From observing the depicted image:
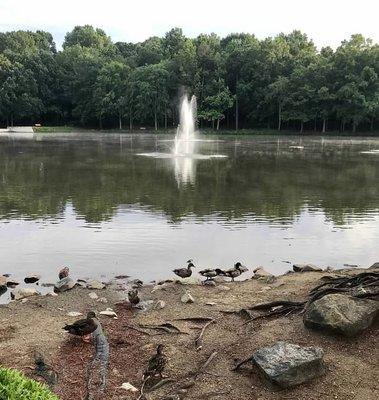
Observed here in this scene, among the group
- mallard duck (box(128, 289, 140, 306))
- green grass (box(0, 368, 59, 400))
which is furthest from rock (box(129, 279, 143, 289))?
green grass (box(0, 368, 59, 400))

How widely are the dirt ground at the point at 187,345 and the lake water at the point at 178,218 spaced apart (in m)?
1.80

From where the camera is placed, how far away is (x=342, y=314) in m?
6.59

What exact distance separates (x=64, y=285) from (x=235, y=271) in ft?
11.4

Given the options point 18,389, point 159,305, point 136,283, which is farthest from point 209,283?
point 18,389

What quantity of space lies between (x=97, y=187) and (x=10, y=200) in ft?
13.0

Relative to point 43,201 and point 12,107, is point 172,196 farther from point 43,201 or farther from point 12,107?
point 12,107

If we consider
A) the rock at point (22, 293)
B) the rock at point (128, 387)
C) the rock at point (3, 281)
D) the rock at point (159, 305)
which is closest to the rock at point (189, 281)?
the rock at point (159, 305)

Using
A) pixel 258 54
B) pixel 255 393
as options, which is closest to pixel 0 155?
pixel 255 393

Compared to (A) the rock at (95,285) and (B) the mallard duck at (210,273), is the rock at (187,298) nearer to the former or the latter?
(B) the mallard duck at (210,273)

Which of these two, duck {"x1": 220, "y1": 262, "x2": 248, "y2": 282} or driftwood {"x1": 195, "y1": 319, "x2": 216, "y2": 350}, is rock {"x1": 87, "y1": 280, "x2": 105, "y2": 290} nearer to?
duck {"x1": 220, "y1": 262, "x2": 248, "y2": 282}

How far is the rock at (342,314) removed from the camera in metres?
6.49

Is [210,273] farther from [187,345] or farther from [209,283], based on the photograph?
[187,345]

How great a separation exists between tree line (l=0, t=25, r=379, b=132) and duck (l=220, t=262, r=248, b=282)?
2355 inches

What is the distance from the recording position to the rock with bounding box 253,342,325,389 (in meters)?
5.57
